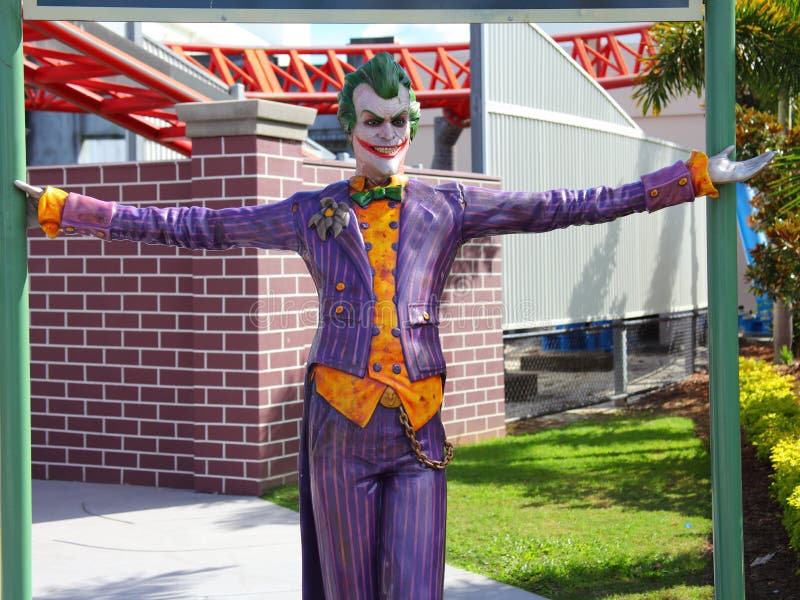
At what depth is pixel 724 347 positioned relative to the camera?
116 inches

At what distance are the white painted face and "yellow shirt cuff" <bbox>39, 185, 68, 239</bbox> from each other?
2.95 feet

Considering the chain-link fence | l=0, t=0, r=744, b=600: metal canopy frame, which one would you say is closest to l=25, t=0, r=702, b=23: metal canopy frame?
l=0, t=0, r=744, b=600: metal canopy frame

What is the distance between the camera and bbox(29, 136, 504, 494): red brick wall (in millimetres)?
7086

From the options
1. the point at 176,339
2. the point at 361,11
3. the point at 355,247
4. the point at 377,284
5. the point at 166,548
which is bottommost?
the point at 166,548

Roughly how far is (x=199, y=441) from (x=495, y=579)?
286 centimetres

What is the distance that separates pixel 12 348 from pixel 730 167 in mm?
2137

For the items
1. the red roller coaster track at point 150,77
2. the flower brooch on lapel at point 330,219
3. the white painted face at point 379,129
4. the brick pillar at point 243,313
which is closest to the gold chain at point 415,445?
the flower brooch on lapel at point 330,219

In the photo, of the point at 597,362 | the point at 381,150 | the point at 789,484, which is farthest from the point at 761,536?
the point at 597,362

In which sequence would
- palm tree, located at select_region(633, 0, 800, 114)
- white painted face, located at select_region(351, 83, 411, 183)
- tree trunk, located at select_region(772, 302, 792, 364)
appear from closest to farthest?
white painted face, located at select_region(351, 83, 411, 183), palm tree, located at select_region(633, 0, 800, 114), tree trunk, located at select_region(772, 302, 792, 364)

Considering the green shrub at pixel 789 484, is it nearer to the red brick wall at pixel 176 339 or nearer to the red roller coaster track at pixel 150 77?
the red brick wall at pixel 176 339

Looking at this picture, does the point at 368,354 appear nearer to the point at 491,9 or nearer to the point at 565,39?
the point at 491,9

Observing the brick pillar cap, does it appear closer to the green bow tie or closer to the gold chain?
the green bow tie

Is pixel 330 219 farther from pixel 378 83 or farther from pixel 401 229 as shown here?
pixel 378 83

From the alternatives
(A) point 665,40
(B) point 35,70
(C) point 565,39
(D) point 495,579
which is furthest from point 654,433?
(C) point 565,39
